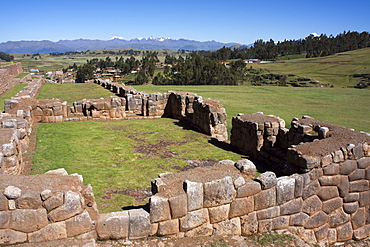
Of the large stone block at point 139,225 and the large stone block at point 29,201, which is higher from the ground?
the large stone block at point 29,201

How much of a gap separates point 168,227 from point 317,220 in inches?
175

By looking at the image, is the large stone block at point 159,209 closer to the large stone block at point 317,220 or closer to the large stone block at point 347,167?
the large stone block at point 317,220

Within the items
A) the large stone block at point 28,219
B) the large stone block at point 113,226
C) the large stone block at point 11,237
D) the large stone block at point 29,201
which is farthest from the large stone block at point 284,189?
the large stone block at point 11,237

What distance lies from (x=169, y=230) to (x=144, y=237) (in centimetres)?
58

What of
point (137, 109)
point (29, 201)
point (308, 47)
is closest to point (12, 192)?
point (29, 201)

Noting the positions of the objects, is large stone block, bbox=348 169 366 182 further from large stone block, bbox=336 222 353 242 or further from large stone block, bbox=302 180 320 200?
large stone block, bbox=336 222 353 242

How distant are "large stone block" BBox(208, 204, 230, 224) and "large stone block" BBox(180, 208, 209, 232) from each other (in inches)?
5.1

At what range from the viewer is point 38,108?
66.8 ft

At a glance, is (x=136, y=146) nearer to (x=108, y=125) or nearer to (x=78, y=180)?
(x=108, y=125)

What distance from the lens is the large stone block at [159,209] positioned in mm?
7141

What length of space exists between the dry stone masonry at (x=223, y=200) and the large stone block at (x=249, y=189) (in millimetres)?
25

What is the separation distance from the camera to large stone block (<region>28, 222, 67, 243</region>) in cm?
642

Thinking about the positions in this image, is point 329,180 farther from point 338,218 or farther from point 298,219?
point 298,219

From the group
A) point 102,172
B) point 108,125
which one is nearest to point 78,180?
point 102,172
